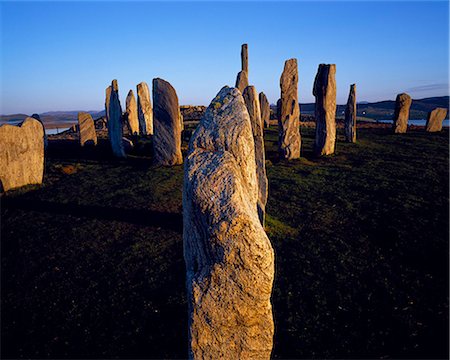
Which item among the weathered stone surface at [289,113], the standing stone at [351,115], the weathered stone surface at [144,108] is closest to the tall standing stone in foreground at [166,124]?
the weathered stone surface at [289,113]

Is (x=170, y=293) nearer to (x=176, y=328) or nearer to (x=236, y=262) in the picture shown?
(x=176, y=328)

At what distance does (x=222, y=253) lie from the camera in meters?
2.35

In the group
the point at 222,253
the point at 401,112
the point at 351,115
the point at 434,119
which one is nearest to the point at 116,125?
the point at 351,115

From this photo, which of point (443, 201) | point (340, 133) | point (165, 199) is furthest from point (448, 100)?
point (165, 199)

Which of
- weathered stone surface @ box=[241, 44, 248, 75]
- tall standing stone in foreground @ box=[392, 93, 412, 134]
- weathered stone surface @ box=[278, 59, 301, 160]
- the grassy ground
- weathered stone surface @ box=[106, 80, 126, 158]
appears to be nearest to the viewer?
the grassy ground

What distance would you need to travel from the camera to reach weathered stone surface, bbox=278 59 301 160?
1283cm

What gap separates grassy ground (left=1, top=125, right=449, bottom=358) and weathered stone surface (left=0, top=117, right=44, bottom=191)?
0.59 m

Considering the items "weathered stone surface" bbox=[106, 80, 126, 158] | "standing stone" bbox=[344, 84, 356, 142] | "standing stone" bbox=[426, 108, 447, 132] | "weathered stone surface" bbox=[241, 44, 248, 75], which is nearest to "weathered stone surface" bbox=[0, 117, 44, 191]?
"weathered stone surface" bbox=[106, 80, 126, 158]

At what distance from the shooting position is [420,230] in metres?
6.68

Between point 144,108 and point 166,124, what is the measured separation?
1056 centimetres

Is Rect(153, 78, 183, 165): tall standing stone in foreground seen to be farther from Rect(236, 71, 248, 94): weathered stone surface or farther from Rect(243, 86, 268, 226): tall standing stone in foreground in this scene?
Rect(243, 86, 268, 226): tall standing stone in foreground

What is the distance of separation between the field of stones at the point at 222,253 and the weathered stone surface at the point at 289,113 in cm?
140

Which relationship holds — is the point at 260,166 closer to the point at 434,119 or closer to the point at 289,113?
the point at 289,113

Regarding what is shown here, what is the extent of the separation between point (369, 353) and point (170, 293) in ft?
10.0
